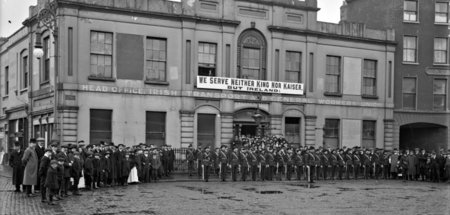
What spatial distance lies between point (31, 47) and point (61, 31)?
593 centimetres

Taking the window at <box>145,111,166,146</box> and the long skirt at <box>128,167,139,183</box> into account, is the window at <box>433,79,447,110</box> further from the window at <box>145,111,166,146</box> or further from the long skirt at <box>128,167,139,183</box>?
the long skirt at <box>128,167,139,183</box>

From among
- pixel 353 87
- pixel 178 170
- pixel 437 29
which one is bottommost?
pixel 178 170

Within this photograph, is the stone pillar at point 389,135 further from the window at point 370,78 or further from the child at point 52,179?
the child at point 52,179

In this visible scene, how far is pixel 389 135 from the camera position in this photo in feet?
123

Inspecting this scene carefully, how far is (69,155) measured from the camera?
18.5 metres

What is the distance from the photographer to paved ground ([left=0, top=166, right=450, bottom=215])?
14.9 m

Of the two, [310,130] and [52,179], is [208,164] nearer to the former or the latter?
[52,179]

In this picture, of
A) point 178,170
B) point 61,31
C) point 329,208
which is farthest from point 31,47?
point 329,208

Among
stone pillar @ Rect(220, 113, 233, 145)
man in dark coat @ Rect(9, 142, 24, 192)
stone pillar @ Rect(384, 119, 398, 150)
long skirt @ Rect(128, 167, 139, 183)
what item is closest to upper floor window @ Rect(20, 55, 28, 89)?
stone pillar @ Rect(220, 113, 233, 145)

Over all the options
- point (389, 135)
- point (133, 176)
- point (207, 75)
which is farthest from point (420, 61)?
point (133, 176)

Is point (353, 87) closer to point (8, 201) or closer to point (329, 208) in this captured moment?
point (329, 208)

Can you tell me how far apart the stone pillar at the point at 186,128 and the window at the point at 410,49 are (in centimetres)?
1675

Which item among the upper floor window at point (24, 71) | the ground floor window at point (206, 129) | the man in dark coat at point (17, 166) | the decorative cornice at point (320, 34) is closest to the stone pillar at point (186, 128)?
the ground floor window at point (206, 129)

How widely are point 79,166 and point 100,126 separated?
990 centimetres
